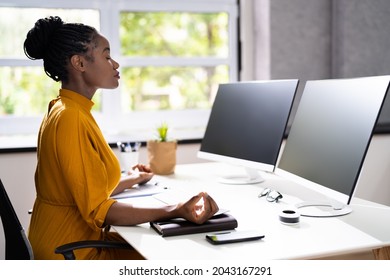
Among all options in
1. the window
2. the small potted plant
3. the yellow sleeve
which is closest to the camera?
the yellow sleeve

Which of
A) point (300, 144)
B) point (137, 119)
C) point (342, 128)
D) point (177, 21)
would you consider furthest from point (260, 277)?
point (177, 21)

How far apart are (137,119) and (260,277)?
234 centimetres

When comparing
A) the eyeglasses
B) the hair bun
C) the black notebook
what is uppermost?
the hair bun

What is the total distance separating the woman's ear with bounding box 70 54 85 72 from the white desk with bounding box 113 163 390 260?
0.52 meters

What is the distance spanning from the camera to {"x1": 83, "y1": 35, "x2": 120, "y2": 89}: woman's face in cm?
180

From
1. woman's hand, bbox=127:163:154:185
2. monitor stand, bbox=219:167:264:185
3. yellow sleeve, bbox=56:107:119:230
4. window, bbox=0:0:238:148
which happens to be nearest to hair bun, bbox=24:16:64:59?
yellow sleeve, bbox=56:107:119:230

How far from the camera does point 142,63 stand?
11.2ft

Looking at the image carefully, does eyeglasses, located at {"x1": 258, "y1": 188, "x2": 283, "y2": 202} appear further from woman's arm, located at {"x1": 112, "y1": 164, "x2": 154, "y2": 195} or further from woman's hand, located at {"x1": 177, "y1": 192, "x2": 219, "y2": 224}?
woman's arm, located at {"x1": 112, "y1": 164, "x2": 154, "y2": 195}

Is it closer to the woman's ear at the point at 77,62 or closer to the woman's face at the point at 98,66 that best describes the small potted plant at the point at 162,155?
the woman's face at the point at 98,66

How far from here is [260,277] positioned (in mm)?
1236

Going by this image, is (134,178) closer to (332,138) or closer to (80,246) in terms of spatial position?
(80,246)

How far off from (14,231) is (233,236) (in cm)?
62

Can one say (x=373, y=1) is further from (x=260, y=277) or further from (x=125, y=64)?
(x=260, y=277)

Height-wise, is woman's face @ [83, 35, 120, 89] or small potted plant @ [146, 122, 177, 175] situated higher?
woman's face @ [83, 35, 120, 89]
